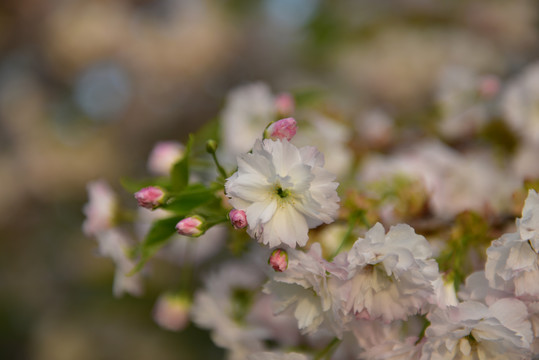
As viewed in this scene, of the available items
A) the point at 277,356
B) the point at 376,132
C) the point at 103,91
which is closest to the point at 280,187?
the point at 277,356

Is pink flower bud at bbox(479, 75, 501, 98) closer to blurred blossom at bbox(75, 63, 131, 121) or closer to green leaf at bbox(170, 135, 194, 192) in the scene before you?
green leaf at bbox(170, 135, 194, 192)

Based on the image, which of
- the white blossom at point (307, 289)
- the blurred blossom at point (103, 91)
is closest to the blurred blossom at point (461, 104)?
the white blossom at point (307, 289)

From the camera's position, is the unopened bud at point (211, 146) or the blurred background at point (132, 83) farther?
the blurred background at point (132, 83)

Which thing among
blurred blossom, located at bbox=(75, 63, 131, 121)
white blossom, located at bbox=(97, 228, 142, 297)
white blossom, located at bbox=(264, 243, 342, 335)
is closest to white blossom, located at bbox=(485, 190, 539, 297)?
white blossom, located at bbox=(264, 243, 342, 335)

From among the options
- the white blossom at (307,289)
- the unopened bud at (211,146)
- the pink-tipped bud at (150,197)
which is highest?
the unopened bud at (211,146)

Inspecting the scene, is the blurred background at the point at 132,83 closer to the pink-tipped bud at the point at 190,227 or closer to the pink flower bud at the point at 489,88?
the pink flower bud at the point at 489,88

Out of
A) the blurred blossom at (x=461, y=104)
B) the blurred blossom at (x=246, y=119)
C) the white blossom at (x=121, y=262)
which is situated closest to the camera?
the white blossom at (x=121, y=262)

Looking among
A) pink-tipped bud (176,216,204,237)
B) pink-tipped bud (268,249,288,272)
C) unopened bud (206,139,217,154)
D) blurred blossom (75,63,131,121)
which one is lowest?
blurred blossom (75,63,131,121)

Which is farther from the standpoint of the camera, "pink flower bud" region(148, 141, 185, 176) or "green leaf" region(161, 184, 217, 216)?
"pink flower bud" region(148, 141, 185, 176)

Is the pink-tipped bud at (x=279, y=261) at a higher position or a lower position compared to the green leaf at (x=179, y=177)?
lower
